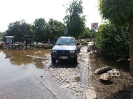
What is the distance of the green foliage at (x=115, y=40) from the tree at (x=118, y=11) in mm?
3621

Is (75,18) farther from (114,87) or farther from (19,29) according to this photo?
(114,87)

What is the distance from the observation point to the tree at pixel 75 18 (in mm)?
27188

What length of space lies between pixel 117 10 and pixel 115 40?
5630 mm

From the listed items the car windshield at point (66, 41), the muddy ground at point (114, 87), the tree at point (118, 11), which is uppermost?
the tree at point (118, 11)

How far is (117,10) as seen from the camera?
231 inches

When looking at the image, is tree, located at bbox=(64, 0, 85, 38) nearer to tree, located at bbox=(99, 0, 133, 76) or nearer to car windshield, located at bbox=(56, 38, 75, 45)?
car windshield, located at bbox=(56, 38, 75, 45)

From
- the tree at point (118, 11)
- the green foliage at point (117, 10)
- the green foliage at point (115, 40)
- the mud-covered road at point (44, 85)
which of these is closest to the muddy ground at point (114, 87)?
the mud-covered road at point (44, 85)

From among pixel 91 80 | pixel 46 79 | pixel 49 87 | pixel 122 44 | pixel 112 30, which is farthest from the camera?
pixel 112 30

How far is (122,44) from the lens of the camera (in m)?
10.7

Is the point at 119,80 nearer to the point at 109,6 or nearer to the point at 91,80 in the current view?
the point at 91,80

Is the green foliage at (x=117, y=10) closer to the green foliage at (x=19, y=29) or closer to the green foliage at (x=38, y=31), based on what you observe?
the green foliage at (x=38, y=31)

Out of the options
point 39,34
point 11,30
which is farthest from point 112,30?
point 11,30

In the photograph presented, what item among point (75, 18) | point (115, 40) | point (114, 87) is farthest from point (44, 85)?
point (75, 18)

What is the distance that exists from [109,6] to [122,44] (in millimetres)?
5168
